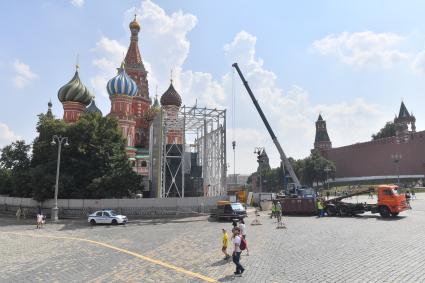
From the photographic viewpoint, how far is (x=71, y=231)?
2564 cm

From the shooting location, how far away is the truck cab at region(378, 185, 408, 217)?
84.4 feet

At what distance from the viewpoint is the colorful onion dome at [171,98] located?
62094 mm

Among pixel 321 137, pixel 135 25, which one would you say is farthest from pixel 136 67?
pixel 321 137

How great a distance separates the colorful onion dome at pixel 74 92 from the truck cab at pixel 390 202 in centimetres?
4560

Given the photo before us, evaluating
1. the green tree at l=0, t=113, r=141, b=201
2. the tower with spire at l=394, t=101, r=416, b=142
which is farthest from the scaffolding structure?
the tower with spire at l=394, t=101, r=416, b=142

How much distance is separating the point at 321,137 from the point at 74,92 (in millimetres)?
88536

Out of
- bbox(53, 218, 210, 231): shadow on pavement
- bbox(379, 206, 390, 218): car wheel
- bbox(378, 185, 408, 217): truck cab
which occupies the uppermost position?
bbox(378, 185, 408, 217): truck cab

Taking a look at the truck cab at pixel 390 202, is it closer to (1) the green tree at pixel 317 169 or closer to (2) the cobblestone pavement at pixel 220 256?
(2) the cobblestone pavement at pixel 220 256

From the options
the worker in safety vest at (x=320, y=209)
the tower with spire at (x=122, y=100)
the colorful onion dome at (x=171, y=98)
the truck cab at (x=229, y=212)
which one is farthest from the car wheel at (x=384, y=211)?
the colorful onion dome at (x=171, y=98)

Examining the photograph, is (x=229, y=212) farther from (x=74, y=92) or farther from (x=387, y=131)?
(x=387, y=131)

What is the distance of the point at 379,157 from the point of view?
88812mm

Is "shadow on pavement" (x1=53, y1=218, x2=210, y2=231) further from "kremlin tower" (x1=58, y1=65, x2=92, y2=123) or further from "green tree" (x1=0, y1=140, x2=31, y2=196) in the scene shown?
"kremlin tower" (x1=58, y1=65, x2=92, y2=123)

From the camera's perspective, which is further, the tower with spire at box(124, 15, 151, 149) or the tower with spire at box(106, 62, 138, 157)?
the tower with spire at box(124, 15, 151, 149)

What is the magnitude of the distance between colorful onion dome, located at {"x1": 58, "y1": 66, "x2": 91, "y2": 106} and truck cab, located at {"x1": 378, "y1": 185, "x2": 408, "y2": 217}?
1795 inches
